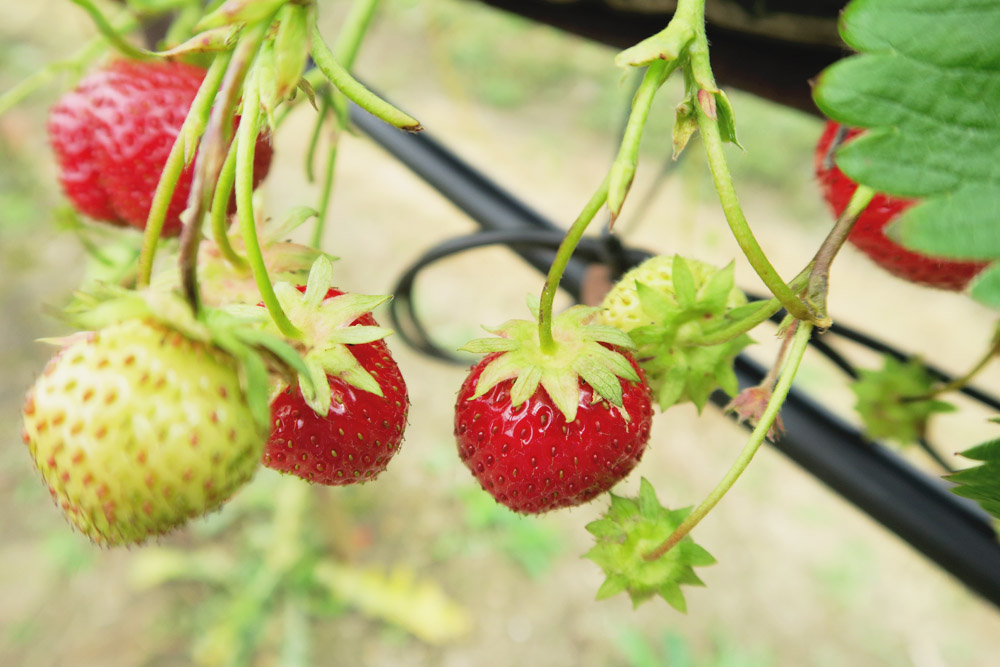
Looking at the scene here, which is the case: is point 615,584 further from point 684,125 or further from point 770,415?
point 684,125

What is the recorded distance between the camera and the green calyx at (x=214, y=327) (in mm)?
278

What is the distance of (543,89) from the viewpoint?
361 centimetres

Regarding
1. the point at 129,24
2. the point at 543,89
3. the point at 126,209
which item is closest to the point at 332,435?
the point at 126,209

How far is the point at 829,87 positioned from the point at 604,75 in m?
3.51

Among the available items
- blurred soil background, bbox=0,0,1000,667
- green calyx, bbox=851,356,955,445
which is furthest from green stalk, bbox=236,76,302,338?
blurred soil background, bbox=0,0,1000,667

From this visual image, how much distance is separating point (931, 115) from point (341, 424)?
29 centimetres

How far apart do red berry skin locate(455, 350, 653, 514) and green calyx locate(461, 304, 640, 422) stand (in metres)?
0.01

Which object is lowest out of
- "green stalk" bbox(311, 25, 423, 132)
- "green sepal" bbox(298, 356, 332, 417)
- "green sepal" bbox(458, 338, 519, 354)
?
"green sepal" bbox(298, 356, 332, 417)

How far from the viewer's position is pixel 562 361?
37cm

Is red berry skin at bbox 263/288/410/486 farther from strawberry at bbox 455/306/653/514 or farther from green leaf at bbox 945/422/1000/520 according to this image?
green leaf at bbox 945/422/1000/520

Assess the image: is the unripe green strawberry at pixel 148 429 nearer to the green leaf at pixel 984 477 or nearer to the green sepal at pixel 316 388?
the green sepal at pixel 316 388

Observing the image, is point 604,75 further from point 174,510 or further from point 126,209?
point 174,510

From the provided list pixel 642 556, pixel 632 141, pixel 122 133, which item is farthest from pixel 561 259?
pixel 122 133

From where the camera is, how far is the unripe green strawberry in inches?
11.1
